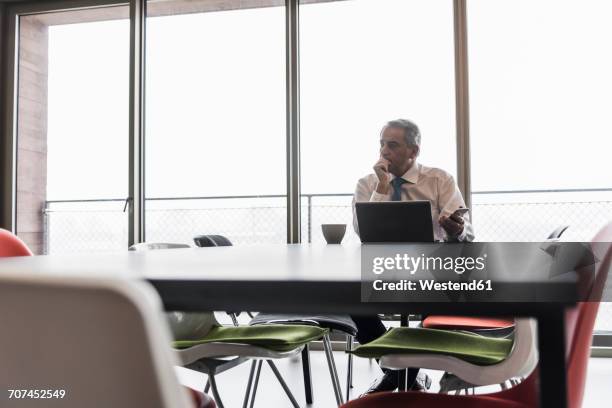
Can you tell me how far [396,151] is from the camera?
315 cm

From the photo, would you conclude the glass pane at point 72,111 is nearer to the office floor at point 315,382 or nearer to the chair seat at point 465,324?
the office floor at point 315,382

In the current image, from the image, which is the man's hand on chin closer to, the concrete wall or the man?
the man

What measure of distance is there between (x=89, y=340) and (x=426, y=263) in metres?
0.83

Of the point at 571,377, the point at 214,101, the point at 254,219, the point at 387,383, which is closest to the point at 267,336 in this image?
the point at 387,383

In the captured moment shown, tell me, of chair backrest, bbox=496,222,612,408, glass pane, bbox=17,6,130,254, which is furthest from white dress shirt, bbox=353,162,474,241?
glass pane, bbox=17,6,130,254

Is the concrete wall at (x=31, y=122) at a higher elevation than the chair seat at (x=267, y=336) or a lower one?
higher

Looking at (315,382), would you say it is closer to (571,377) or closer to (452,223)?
(452,223)

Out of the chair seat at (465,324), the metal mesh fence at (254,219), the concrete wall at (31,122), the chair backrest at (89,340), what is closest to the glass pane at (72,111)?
the concrete wall at (31,122)

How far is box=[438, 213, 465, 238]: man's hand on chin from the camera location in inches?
83.4

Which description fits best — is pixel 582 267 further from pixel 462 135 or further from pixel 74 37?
pixel 74 37

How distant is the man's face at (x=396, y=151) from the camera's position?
3123mm

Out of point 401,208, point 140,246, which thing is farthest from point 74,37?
point 401,208

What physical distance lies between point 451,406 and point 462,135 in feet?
10.0

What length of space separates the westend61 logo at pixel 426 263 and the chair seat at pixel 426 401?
0.32m
